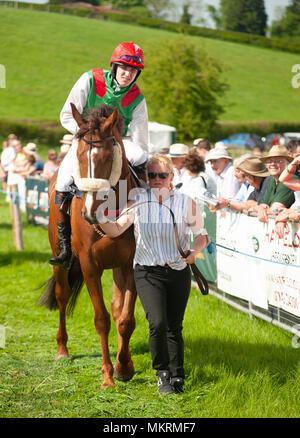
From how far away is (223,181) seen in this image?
8.25m

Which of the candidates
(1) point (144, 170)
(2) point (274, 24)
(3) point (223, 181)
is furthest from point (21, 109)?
(1) point (144, 170)

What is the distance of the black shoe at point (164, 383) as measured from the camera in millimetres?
4668

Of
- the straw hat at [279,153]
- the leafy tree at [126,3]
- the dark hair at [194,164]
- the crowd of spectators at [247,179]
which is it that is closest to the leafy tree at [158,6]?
the leafy tree at [126,3]

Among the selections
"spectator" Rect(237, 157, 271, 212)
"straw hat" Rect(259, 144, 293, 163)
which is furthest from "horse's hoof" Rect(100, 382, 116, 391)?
"straw hat" Rect(259, 144, 293, 163)

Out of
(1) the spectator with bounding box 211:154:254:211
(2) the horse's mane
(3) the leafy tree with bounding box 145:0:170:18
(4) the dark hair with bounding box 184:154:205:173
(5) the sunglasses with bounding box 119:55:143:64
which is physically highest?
(3) the leafy tree with bounding box 145:0:170:18

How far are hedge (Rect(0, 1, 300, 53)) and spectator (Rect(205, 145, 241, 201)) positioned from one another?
36.1 m

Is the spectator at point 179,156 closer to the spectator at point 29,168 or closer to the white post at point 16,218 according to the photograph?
the white post at point 16,218

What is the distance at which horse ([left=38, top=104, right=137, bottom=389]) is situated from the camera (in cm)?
435

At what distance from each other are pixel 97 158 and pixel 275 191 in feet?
8.80

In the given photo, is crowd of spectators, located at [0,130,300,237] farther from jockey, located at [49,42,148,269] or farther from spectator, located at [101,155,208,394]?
jockey, located at [49,42,148,269]

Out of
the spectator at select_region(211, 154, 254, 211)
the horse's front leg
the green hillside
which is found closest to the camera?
the horse's front leg

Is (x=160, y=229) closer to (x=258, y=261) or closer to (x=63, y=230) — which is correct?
(x=63, y=230)

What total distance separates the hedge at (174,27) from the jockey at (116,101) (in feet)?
129

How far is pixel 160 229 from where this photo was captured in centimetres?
462
